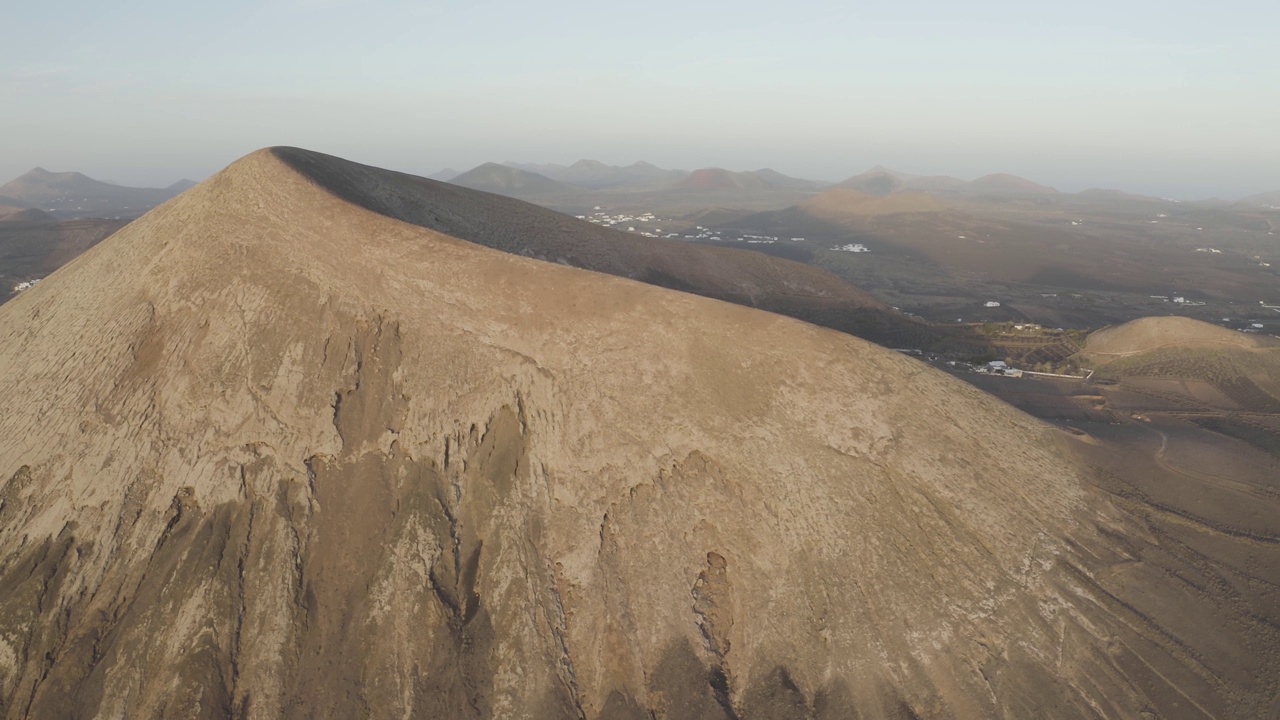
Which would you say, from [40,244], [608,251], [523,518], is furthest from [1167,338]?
[40,244]

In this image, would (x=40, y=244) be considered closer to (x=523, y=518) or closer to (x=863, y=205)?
(x=523, y=518)

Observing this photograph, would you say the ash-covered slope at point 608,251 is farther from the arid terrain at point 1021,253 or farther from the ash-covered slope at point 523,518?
the arid terrain at point 1021,253

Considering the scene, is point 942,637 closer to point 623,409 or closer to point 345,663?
point 623,409

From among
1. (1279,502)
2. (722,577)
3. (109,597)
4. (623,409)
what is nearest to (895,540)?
(722,577)

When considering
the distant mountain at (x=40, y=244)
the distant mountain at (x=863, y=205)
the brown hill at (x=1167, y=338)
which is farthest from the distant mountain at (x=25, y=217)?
the distant mountain at (x=863, y=205)

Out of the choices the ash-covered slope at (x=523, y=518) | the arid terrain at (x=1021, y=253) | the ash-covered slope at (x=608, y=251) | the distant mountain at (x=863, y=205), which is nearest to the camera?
the ash-covered slope at (x=523, y=518)

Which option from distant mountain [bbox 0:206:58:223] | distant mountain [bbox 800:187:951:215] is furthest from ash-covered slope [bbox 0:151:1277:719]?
distant mountain [bbox 800:187:951:215]
